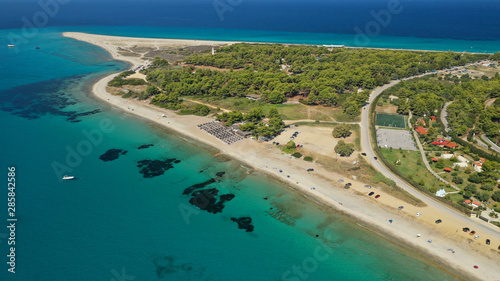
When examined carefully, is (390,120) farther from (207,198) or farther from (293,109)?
(207,198)

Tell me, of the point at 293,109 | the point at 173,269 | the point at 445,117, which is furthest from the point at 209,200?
the point at 445,117

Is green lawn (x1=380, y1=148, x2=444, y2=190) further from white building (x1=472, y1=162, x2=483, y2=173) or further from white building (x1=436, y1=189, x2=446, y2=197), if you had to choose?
white building (x1=472, y1=162, x2=483, y2=173)

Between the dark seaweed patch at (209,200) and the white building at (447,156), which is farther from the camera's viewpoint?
the white building at (447,156)

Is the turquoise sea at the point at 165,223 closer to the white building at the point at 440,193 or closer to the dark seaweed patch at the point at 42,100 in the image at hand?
the dark seaweed patch at the point at 42,100

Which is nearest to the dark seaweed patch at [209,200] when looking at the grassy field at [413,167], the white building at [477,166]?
the grassy field at [413,167]

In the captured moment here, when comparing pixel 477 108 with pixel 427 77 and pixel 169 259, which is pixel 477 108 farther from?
pixel 169 259

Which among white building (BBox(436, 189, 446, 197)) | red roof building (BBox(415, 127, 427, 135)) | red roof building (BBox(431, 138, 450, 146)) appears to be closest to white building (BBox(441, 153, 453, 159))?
red roof building (BBox(431, 138, 450, 146))
